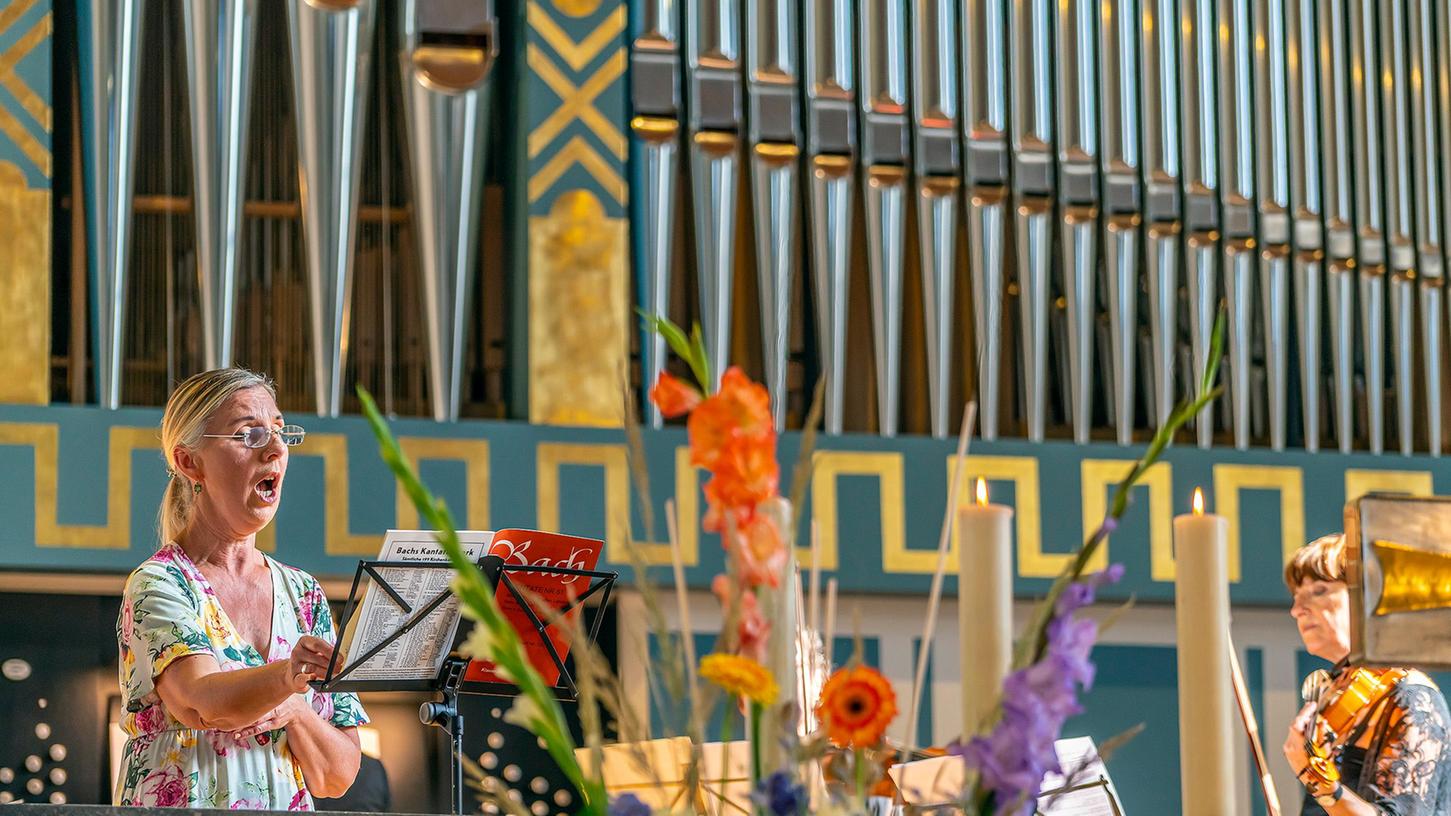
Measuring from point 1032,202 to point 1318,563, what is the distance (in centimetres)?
134

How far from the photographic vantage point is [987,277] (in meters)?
5.32

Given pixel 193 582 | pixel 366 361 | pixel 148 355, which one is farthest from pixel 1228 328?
pixel 193 582

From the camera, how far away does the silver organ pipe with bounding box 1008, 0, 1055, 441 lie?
5359 millimetres

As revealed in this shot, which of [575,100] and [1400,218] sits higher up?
[575,100]

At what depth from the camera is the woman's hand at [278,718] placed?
325cm

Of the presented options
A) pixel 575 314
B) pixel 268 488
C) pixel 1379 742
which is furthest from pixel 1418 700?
pixel 268 488

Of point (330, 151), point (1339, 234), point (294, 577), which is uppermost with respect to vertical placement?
point (330, 151)

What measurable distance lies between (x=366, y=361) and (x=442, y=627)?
6.90ft

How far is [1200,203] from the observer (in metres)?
5.45

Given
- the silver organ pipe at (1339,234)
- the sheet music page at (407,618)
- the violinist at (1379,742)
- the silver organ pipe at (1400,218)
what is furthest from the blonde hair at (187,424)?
the silver organ pipe at (1400,218)

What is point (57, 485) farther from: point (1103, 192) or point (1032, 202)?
point (1103, 192)

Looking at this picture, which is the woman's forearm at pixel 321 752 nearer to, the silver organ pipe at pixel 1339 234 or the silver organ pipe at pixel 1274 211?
the silver organ pipe at pixel 1274 211

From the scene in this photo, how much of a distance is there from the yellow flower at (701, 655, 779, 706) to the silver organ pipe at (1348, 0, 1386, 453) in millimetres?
4502

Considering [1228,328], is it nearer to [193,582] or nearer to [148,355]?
[148,355]
